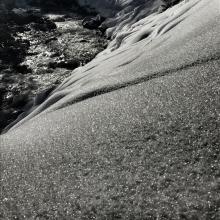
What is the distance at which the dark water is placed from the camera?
16.3ft

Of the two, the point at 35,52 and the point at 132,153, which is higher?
the point at 132,153

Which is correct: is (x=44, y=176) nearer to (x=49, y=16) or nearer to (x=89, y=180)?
(x=89, y=180)

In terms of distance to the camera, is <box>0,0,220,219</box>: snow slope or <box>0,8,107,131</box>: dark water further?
<box>0,8,107,131</box>: dark water

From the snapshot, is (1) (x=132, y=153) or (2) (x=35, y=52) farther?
(2) (x=35, y=52)

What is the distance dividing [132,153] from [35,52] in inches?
234

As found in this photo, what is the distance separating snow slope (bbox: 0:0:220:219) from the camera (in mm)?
1093

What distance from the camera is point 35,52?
6.93 metres

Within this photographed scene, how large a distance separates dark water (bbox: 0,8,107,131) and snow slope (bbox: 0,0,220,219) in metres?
2.34

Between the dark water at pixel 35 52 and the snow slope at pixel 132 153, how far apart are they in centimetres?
234

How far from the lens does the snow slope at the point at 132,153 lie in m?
1.09

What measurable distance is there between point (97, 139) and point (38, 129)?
0.55 meters

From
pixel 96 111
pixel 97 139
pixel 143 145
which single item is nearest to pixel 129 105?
Result: pixel 96 111

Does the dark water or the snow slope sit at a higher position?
the snow slope

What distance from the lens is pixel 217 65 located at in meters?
1.80
